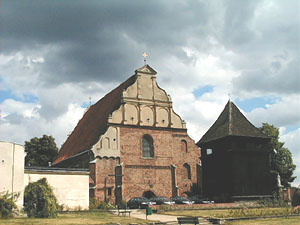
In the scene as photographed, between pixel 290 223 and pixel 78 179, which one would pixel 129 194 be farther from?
pixel 290 223

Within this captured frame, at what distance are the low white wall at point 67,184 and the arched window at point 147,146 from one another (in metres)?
9.97

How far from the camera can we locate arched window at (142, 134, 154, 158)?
41.2m

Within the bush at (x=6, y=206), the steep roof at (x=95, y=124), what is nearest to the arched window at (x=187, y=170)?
the steep roof at (x=95, y=124)

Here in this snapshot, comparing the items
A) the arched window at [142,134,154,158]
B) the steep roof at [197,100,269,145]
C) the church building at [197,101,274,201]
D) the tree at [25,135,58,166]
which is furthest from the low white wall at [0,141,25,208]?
the tree at [25,135,58,166]

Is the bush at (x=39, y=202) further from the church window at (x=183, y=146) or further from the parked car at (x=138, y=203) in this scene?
the church window at (x=183, y=146)

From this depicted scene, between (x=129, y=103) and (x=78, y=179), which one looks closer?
(x=78, y=179)

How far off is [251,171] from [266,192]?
2453mm

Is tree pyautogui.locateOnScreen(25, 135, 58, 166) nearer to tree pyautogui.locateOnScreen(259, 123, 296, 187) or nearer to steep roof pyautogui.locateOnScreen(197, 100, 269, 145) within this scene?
steep roof pyautogui.locateOnScreen(197, 100, 269, 145)

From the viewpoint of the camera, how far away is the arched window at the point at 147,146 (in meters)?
41.2

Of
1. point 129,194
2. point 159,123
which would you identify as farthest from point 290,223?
point 159,123

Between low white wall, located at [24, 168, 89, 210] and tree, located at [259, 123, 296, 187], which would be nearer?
low white wall, located at [24, 168, 89, 210]

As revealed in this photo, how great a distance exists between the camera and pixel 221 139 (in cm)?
3738

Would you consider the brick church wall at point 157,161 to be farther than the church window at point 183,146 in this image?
No

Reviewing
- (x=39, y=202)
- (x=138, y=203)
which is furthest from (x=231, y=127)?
(x=39, y=202)
